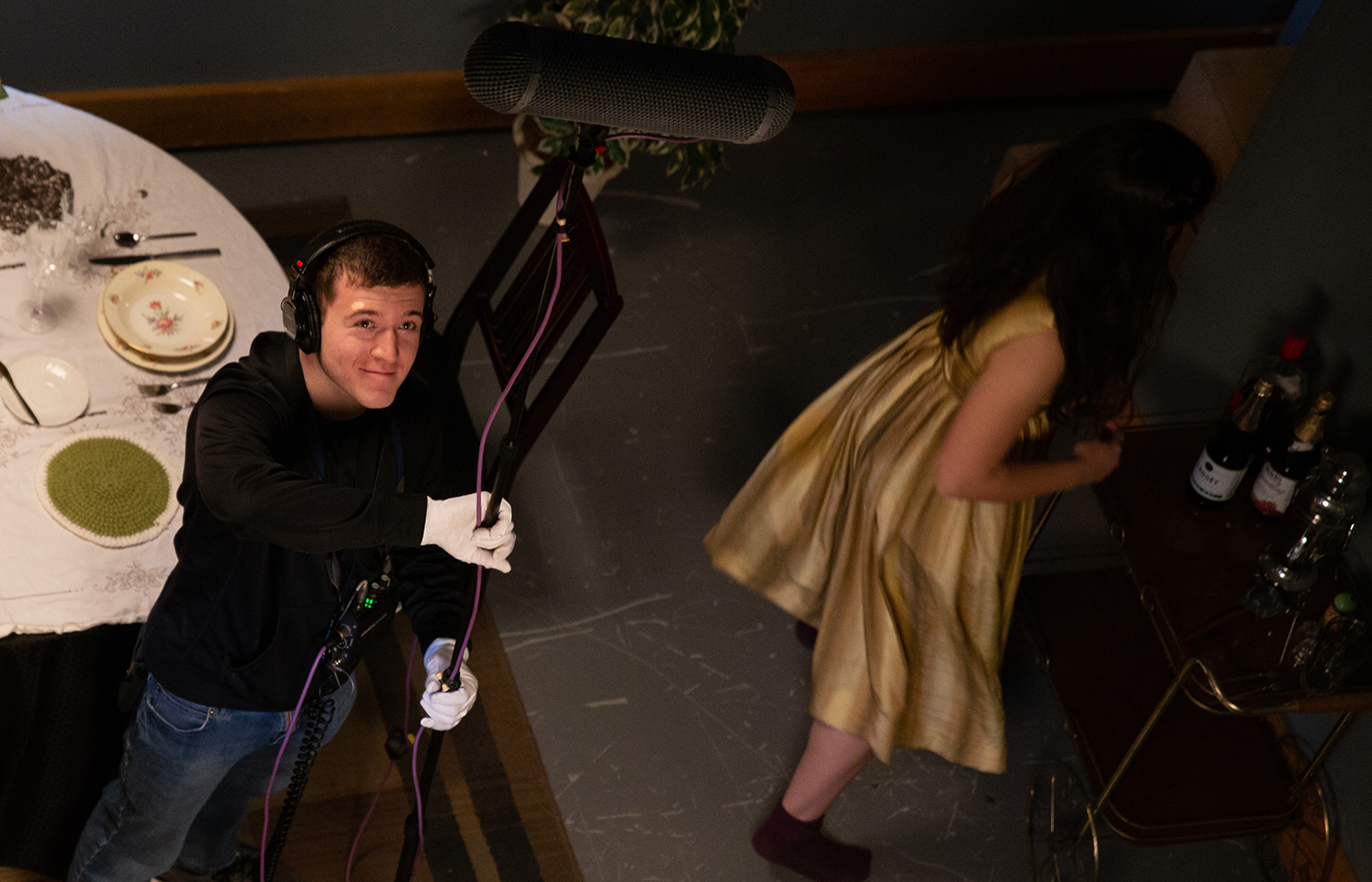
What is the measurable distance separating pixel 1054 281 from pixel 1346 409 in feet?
2.40

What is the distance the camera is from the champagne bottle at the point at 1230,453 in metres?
1.97

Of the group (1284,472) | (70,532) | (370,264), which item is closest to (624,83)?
(370,264)

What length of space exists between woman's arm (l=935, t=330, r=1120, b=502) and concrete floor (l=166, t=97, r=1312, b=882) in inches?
37.3

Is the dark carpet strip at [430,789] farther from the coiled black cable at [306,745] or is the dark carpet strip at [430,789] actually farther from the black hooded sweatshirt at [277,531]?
the black hooded sweatshirt at [277,531]

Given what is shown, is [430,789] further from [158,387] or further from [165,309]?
[165,309]

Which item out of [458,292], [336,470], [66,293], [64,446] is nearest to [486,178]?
[458,292]

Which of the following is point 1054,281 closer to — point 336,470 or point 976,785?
point 336,470

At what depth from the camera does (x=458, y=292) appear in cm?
318

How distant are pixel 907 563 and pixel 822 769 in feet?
1.52

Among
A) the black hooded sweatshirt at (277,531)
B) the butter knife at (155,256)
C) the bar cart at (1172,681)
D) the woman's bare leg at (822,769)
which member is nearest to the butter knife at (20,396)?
the butter knife at (155,256)

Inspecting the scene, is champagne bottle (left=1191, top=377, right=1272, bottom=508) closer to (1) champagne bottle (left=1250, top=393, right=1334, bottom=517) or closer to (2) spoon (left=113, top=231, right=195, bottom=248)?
(1) champagne bottle (left=1250, top=393, right=1334, bottom=517)

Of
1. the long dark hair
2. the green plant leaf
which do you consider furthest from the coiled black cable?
the green plant leaf

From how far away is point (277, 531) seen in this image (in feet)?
4.67

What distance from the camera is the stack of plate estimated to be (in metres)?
2.11
